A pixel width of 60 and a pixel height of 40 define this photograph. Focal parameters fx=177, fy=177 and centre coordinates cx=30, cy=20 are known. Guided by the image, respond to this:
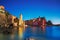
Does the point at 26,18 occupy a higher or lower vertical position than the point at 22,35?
higher

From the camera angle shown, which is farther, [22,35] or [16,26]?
[16,26]

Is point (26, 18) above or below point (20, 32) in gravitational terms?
above

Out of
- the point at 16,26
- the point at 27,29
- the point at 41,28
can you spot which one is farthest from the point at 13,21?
the point at 41,28

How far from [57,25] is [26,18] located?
1027 mm

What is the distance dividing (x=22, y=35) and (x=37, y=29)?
577 millimetres

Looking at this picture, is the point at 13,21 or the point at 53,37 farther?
the point at 13,21

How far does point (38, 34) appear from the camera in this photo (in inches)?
215

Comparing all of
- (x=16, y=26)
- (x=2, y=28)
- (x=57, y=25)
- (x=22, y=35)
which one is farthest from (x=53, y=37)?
(x=2, y=28)

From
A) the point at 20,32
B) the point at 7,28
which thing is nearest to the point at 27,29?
the point at 20,32

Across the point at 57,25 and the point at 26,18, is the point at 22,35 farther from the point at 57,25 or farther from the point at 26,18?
the point at 57,25

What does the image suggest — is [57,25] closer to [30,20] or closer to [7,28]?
[30,20]

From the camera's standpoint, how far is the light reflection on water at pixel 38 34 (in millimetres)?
5273

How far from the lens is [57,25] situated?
5.71 metres

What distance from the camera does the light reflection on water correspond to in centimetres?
527
